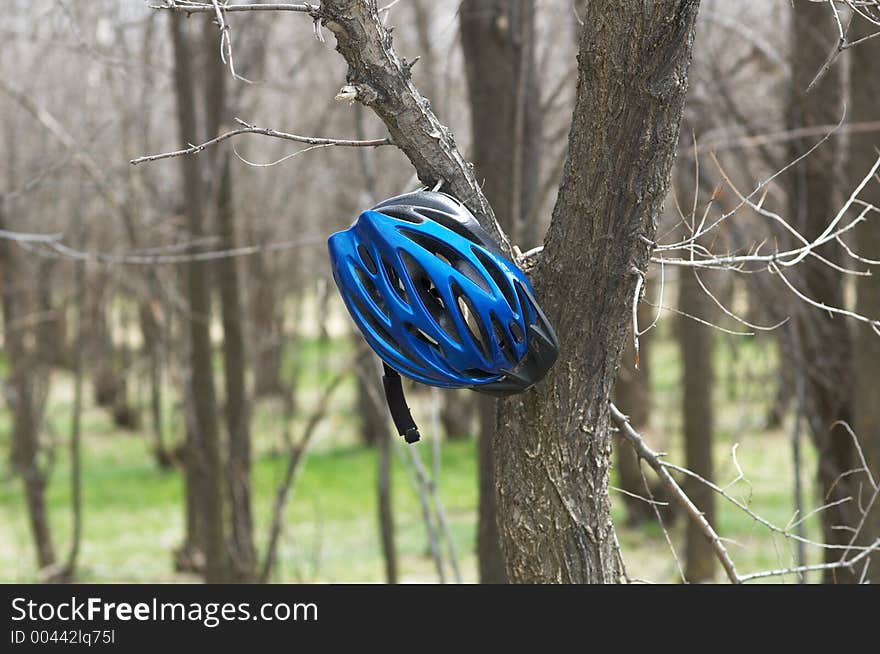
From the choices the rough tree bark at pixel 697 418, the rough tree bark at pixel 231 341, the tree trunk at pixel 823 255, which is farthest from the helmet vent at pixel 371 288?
the rough tree bark at pixel 697 418

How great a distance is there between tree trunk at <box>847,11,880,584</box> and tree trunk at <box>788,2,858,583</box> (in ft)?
4.47

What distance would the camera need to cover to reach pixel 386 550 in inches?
339

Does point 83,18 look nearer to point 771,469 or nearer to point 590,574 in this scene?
point 590,574

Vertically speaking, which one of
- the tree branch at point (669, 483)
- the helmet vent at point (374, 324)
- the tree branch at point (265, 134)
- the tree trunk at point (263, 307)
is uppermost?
the tree trunk at point (263, 307)

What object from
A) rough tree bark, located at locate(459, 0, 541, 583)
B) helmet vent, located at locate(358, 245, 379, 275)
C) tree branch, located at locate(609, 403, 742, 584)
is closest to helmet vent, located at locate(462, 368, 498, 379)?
helmet vent, located at locate(358, 245, 379, 275)

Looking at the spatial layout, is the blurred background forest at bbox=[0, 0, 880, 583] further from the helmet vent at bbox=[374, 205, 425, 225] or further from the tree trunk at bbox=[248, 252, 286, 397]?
the helmet vent at bbox=[374, 205, 425, 225]

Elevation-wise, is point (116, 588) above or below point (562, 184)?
below

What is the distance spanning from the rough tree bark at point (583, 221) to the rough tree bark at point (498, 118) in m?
2.25

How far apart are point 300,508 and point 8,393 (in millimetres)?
4893

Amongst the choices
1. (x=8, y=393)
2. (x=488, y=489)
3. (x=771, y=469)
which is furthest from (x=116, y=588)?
(x=771, y=469)

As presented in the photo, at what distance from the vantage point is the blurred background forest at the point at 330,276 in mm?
5082

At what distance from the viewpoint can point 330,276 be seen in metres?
11.0

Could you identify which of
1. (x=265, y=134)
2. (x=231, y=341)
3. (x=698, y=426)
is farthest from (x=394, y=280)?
(x=698, y=426)

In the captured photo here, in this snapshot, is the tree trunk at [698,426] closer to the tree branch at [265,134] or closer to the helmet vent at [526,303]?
the helmet vent at [526,303]
